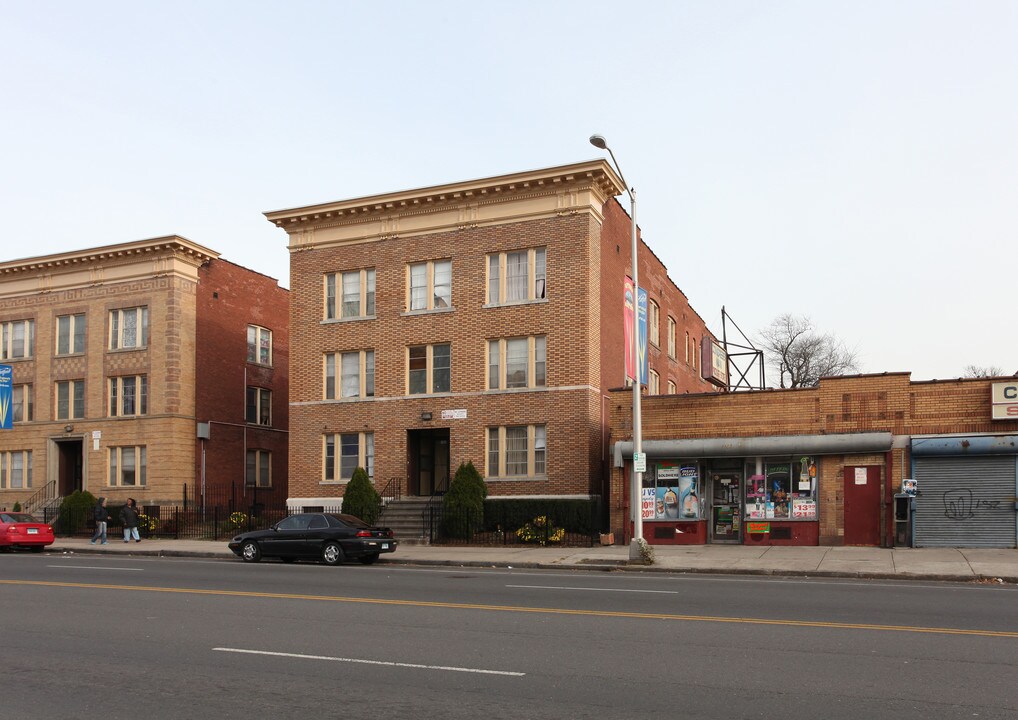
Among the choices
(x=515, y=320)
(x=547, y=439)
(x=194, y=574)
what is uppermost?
(x=515, y=320)

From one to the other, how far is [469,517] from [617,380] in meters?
7.81

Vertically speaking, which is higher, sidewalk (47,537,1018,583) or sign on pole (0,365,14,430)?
sign on pole (0,365,14,430)

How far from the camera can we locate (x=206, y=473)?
4153 cm

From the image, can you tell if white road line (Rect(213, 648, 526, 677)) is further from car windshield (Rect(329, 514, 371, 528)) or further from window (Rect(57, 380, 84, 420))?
window (Rect(57, 380, 84, 420))

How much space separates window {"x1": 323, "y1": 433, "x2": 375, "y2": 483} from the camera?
34.8 metres

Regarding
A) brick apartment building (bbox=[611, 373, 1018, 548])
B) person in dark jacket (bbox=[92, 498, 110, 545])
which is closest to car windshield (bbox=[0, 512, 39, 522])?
person in dark jacket (bbox=[92, 498, 110, 545])

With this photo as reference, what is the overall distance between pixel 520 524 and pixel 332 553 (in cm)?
829

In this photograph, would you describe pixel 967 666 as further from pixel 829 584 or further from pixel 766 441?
pixel 766 441

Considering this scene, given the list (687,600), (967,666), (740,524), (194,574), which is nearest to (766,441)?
(740,524)

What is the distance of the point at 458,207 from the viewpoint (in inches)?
1329

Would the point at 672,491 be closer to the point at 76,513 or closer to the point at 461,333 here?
the point at 461,333

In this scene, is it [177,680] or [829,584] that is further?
[829,584]

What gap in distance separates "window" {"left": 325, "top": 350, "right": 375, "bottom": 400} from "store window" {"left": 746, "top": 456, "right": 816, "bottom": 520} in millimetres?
14281

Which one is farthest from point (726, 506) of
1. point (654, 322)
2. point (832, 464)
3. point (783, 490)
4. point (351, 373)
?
point (351, 373)
